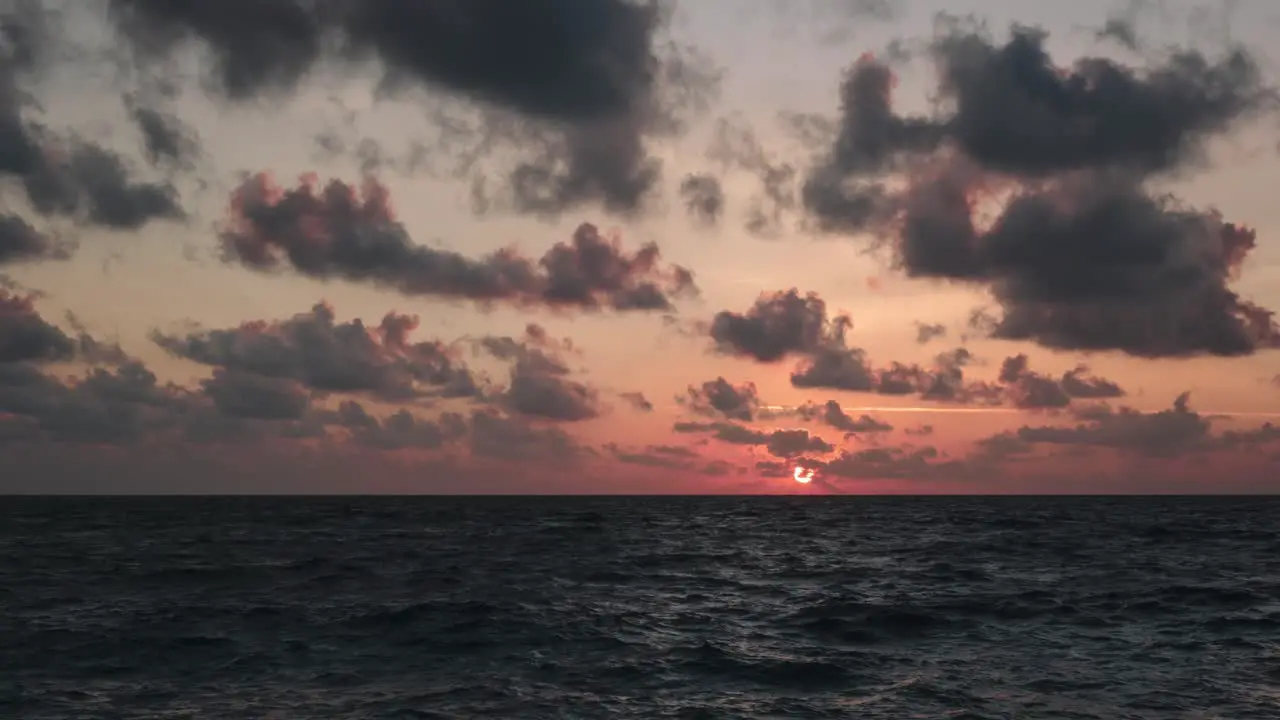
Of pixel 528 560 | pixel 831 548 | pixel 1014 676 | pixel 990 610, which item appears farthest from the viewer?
pixel 831 548

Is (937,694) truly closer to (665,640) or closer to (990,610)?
(665,640)

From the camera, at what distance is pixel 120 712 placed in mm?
22734

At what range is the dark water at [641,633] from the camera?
926 inches

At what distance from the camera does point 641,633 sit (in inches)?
1256

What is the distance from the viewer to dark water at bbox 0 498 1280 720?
77.2 feet

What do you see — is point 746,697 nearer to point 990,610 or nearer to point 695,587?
point 990,610

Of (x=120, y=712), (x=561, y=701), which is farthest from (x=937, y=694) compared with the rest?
(x=120, y=712)

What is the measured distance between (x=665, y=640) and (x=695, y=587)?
13.2m

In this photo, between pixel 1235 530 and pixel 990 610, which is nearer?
pixel 990 610

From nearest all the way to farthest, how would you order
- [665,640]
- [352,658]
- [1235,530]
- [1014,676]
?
[1014,676]
[352,658]
[665,640]
[1235,530]

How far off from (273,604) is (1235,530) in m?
71.9

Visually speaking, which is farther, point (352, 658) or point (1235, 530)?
point (1235, 530)

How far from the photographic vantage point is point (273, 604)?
37219mm

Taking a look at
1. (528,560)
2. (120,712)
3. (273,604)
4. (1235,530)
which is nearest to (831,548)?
(528,560)
